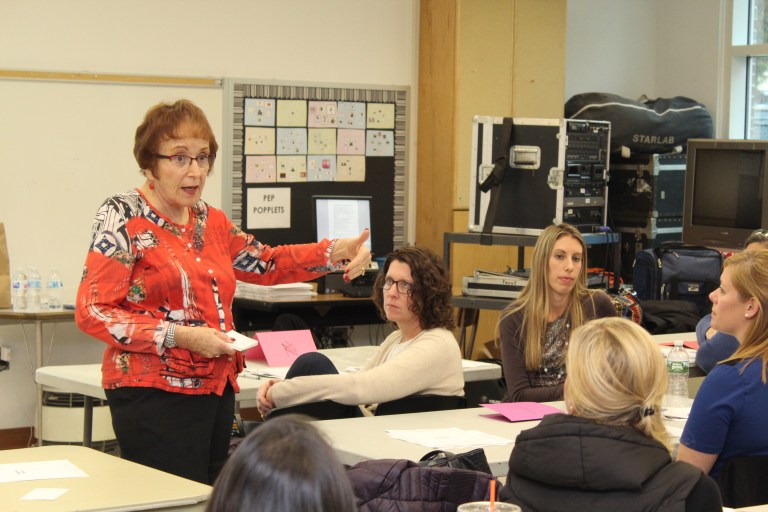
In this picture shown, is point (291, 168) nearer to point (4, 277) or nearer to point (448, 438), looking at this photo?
point (4, 277)

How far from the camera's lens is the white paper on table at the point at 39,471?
2547 mm

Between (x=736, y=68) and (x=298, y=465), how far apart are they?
24.2ft

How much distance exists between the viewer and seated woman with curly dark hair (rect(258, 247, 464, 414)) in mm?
3381

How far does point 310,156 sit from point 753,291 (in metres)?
4.31

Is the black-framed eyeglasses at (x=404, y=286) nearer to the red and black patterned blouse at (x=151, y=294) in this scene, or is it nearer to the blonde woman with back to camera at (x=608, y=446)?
the red and black patterned blouse at (x=151, y=294)

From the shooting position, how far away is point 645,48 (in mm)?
8211

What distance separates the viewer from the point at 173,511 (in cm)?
234

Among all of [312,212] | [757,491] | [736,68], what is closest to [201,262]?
[757,491]

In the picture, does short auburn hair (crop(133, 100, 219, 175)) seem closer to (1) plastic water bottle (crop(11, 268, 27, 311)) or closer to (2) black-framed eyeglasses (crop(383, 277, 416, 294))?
(2) black-framed eyeglasses (crop(383, 277, 416, 294))

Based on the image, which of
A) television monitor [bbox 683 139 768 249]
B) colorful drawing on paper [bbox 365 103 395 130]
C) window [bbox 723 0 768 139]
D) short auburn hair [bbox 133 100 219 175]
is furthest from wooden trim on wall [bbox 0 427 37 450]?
window [bbox 723 0 768 139]

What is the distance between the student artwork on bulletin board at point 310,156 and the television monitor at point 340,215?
68 millimetres

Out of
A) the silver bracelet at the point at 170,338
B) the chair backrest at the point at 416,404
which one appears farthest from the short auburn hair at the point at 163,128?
the chair backrest at the point at 416,404

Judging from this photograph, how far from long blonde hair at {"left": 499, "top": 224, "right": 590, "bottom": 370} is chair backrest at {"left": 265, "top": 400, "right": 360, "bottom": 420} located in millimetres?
731

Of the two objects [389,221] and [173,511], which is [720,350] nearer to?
[173,511]
